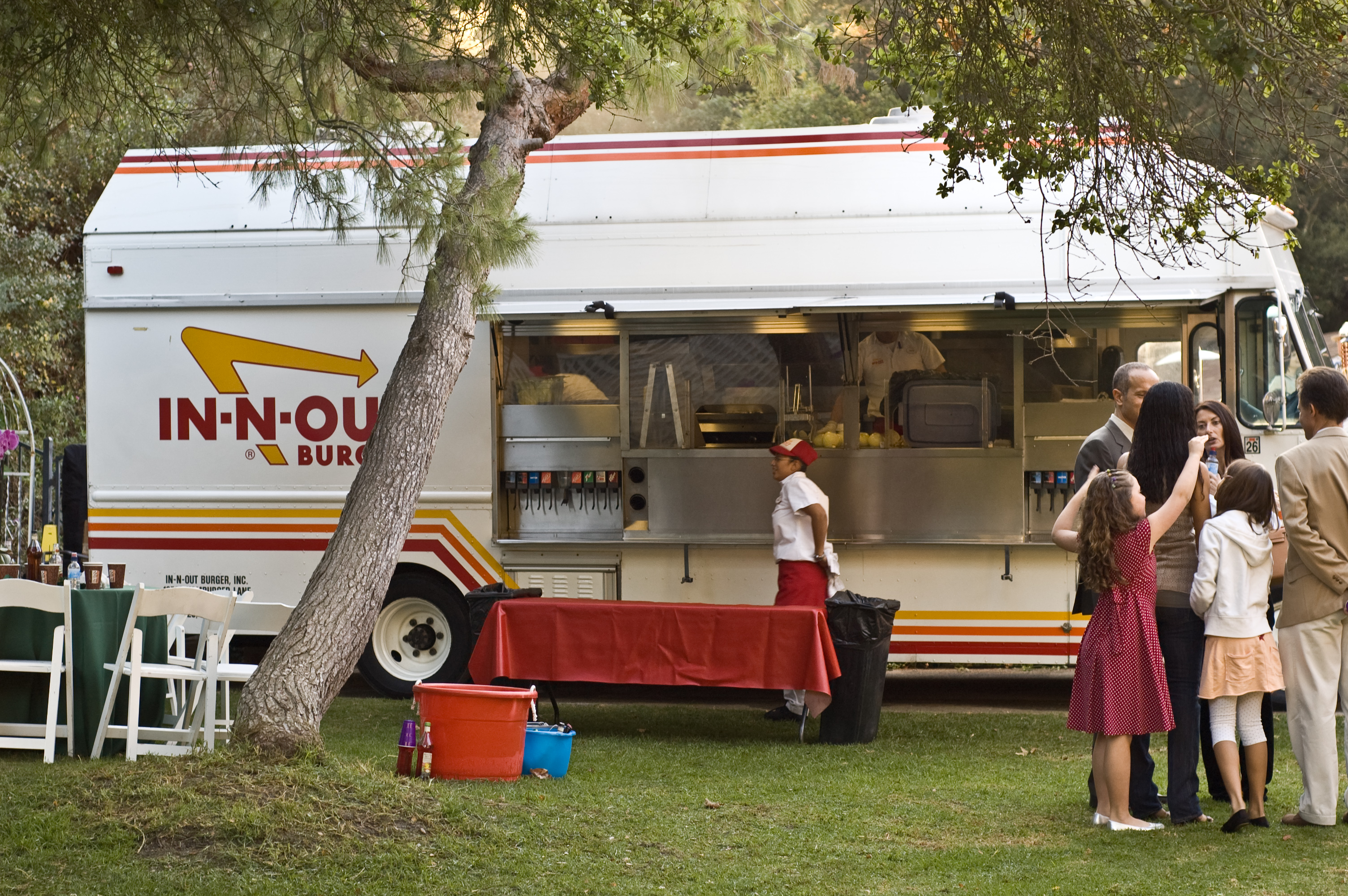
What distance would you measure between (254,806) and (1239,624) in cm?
363

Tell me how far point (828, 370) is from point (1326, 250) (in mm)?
14331

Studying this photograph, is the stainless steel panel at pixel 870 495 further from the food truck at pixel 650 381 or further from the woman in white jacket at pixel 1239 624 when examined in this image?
the woman in white jacket at pixel 1239 624

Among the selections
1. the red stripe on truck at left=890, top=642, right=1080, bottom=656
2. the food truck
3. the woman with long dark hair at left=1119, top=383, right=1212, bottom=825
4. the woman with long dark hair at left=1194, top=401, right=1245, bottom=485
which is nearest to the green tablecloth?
the food truck

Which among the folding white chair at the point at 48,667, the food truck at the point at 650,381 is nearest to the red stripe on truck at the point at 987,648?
the food truck at the point at 650,381

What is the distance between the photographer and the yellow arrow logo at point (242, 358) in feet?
28.7

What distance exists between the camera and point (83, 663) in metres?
6.47

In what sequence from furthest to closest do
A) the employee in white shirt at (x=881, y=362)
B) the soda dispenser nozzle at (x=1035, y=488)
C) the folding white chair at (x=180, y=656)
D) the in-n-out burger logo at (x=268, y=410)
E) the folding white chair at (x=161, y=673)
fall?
the in-n-out burger logo at (x=268, y=410)
the employee in white shirt at (x=881, y=362)
the soda dispenser nozzle at (x=1035, y=488)
the folding white chair at (x=180, y=656)
the folding white chair at (x=161, y=673)

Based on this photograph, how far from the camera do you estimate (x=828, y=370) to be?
8656 millimetres

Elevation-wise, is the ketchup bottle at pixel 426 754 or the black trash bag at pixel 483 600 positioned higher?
the black trash bag at pixel 483 600

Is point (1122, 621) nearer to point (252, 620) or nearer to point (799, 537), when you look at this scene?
point (799, 537)

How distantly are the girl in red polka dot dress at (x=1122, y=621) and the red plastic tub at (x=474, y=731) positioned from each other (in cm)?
238

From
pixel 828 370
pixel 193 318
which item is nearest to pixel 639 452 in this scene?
pixel 828 370

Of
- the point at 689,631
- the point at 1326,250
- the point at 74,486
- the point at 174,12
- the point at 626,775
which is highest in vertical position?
the point at 1326,250

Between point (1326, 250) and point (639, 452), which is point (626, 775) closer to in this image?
point (639, 452)
